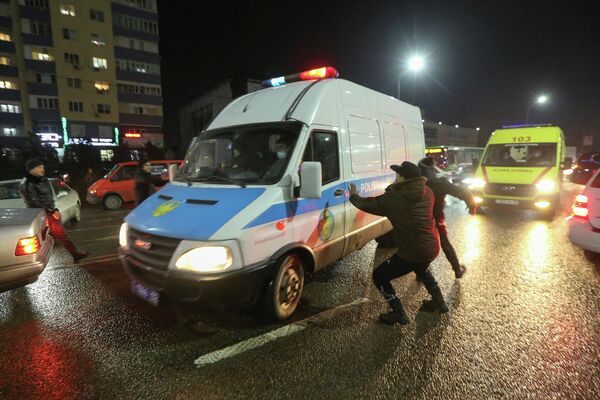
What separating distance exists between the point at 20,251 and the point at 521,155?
11271mm

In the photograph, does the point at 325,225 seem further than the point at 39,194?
No

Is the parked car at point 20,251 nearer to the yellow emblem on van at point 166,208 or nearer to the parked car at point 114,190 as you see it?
the yellow emblem on van at point 166,208

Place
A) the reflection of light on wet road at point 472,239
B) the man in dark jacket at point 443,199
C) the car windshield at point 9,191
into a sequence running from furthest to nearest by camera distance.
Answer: the car windshield at point 9,191
the reflection of light on wet road at point 472,239
the man in dark jacket at point 443,199

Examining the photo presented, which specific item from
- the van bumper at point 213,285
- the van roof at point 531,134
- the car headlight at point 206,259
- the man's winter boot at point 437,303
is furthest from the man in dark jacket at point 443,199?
the van roof at point 531,134

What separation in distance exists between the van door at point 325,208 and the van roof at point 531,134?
8.06 meters

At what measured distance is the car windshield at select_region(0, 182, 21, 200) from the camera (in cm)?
885

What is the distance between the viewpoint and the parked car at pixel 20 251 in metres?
3.74

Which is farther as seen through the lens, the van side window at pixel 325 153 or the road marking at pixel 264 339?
the van side window at pixel 325 153

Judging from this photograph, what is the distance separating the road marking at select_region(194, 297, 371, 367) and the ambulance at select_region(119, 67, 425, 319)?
0.64 feet

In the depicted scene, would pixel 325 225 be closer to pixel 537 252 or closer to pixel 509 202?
pixel 537 252

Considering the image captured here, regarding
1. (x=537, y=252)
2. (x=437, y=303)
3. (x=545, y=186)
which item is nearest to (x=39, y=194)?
(x=437, y=303)

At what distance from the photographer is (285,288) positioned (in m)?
3.78

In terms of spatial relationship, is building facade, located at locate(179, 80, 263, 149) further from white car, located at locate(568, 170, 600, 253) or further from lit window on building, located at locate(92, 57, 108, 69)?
white car, located at locate(568, 170, 600, 253)

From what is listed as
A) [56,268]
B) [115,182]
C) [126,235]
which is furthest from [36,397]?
[115,182]
